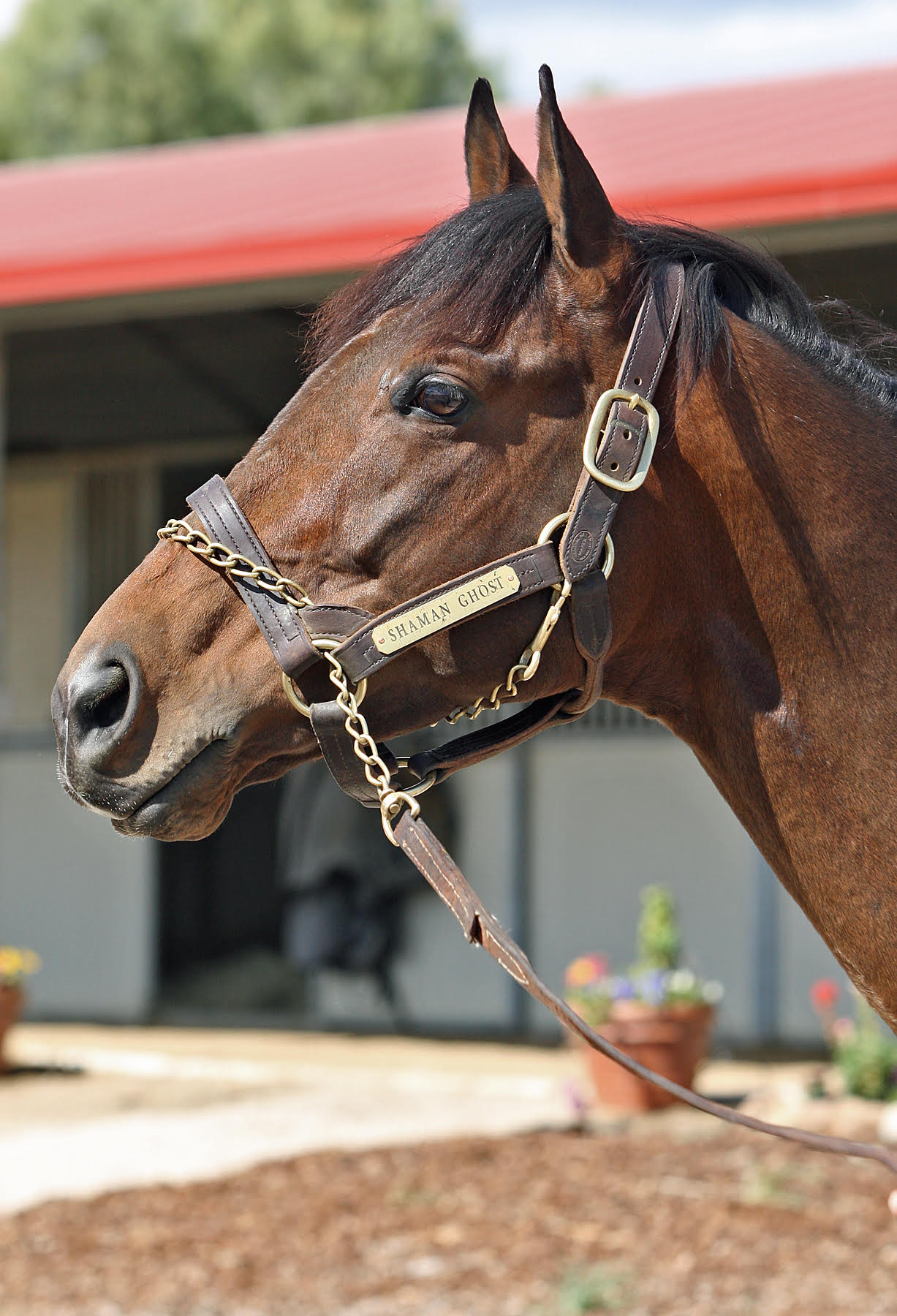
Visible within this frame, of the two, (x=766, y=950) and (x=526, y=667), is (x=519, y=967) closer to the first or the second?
(x=526, y=667)

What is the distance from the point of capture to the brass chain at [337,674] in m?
1.60

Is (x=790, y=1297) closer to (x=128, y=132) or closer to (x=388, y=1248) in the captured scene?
(x=388, y=1248)

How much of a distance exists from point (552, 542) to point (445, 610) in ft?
0.51

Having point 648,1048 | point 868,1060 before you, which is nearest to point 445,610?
point 868,1060

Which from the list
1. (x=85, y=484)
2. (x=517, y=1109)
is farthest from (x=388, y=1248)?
(x=85, y=484)

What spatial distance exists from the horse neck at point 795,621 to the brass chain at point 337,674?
13.6 inches

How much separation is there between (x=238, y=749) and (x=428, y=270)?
0.66 meters

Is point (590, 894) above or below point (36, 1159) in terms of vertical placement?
above

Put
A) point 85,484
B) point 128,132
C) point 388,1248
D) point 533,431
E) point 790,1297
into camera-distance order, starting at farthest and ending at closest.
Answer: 1. point 128,132
2. point 85,484
3. point 388,1248
4. point 790,1297
5. point 533,431

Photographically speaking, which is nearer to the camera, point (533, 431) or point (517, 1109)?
point (533, 431)

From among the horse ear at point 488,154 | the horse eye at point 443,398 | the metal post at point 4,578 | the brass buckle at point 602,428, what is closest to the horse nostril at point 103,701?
the horse eye at point 443,398

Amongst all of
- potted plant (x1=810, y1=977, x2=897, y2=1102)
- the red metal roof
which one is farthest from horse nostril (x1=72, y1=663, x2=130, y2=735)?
potted plant (x1=810, y1=977, x2=897, y2=1102)

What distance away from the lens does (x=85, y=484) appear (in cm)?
830

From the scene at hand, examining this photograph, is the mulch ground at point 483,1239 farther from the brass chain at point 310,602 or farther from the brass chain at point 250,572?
the brass chain at point 250,572
